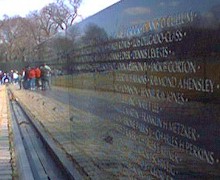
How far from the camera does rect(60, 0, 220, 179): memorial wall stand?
136 inches

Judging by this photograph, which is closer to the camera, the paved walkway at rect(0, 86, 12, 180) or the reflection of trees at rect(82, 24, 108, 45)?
the reflection of trees at rect(82, 24, 108, 45)

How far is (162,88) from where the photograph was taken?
14.0 feet

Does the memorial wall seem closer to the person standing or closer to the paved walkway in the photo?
the paved walkway

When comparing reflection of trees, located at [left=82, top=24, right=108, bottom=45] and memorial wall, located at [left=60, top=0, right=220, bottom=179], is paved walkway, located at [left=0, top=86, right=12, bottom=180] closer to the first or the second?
reflection of trees, located at [left=82, top=24, right=108, bottom=45]

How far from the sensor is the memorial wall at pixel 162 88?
3.44 m

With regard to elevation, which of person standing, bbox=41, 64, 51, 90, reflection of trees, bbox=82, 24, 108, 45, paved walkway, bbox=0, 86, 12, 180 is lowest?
paved walkway, bbox=0, 86, 12, 180

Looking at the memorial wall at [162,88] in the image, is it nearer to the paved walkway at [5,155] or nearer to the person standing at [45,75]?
the paved walkway at [5,155]

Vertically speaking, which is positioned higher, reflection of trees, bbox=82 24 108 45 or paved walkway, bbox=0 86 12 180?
reflection of trees, bbox=82 24 108 45

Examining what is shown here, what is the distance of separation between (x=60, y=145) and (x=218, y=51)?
7493 mm

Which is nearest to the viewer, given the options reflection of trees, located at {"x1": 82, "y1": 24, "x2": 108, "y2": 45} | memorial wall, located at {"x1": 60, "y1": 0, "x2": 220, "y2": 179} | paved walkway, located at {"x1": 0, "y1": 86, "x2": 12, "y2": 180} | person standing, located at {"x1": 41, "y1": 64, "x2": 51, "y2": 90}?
memorial wall, located at {"x1": 60, "y1": 0, "x2": 220, "y2": 179}

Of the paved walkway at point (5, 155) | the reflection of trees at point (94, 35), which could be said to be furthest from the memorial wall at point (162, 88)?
the paved walkway at point (5, 155)

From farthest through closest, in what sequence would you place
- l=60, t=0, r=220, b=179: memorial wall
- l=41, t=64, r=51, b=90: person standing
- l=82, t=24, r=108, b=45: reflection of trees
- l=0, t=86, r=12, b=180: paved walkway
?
l=41, t=64, r=51, b=90: person standing → l=0, t=86, r=12, b=180: paved walkway → l=82, t=24, r=108, b=45: reflection of trees → l=60, t=0, r=220, b=179: memorial wall

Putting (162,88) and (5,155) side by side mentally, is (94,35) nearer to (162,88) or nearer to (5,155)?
(162,88)

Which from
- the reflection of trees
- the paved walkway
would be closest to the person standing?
the paved walkway
